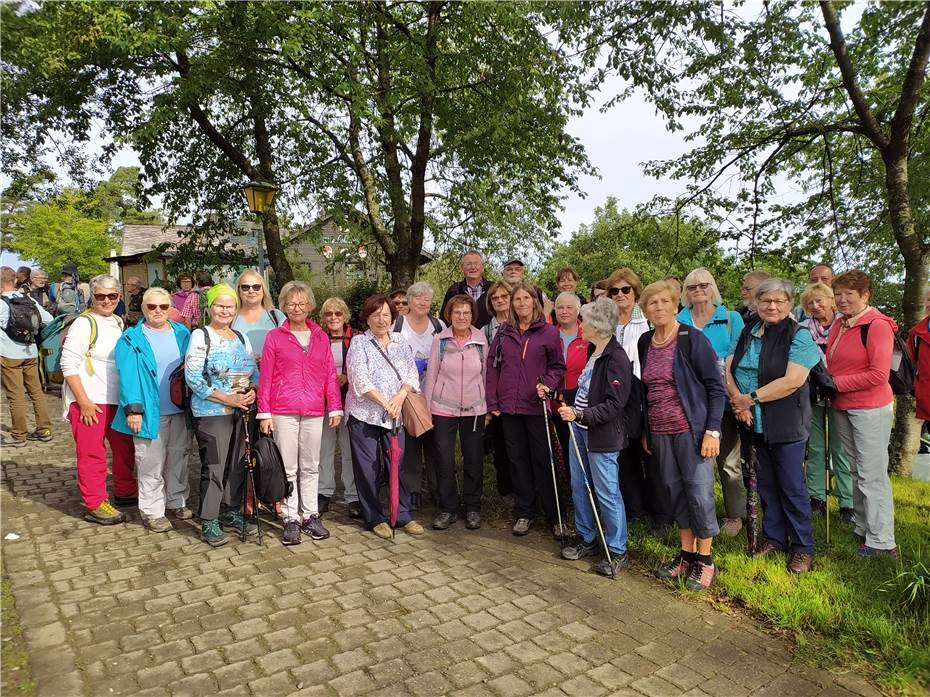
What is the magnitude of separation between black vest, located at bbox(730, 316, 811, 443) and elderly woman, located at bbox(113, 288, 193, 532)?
4595mm

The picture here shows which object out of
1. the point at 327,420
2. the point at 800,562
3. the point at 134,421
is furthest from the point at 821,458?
the point at 134,421

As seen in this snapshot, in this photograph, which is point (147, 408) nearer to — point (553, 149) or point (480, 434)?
point (480, 434)

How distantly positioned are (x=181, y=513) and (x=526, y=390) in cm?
326

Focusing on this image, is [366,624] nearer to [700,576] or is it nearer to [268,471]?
[268,471]

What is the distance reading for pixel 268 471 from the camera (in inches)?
182

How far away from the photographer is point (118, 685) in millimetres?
2951

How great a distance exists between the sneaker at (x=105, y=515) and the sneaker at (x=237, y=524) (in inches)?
37.1

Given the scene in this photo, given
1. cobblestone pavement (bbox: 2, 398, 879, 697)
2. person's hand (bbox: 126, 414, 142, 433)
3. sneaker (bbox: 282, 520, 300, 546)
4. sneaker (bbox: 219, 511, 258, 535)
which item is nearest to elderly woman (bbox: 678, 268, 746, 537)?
cobblestone pavement (bbox: 2, 398, 879, 697)

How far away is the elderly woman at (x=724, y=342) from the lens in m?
4.78

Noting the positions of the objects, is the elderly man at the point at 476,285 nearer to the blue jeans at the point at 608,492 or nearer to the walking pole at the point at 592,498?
the walking pole at the point at 592,498

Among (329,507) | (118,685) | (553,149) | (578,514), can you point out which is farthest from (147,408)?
(553,149)

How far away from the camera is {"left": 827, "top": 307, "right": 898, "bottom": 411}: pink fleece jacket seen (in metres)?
4.26

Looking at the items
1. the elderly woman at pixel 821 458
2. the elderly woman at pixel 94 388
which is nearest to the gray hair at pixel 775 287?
the elderly woman at pixel 821 458

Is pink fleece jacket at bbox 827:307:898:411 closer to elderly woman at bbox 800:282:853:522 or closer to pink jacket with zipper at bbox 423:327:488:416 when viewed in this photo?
elderly woman at bbox 800:282:853:522
